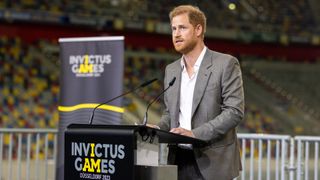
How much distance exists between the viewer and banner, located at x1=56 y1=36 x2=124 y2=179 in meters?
4.71

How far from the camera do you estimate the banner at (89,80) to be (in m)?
4.71

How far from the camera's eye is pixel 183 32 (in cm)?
261

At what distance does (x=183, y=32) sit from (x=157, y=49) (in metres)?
14.2

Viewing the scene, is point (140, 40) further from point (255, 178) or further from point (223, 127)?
point (223, 127)

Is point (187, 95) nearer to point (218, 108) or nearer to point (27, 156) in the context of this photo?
point (218, 108)

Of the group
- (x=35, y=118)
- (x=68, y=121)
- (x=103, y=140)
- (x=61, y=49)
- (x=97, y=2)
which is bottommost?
(x=35, y=118)

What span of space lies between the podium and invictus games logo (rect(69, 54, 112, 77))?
2329 millimetres

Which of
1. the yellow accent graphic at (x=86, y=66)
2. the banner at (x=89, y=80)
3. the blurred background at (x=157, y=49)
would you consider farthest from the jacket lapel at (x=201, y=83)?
the blurred background at (x=157, y=49)

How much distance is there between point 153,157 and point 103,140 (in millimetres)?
237

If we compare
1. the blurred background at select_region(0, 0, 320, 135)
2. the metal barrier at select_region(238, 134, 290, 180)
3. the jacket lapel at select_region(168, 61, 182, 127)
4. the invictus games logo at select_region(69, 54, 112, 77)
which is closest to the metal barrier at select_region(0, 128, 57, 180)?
the invictus games logo at select_region(69, 54, 112, 77)

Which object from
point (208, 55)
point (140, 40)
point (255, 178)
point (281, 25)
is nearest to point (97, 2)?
point (140, 40)

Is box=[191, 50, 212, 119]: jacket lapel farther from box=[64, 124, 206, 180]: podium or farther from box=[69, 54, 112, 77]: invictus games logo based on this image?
box=[69, 54, 112, 77]: invictus games logo

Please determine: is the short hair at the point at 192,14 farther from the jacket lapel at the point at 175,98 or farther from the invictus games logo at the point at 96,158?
the invictus games logo at the point at 96,158

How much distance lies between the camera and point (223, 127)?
8.26ft
